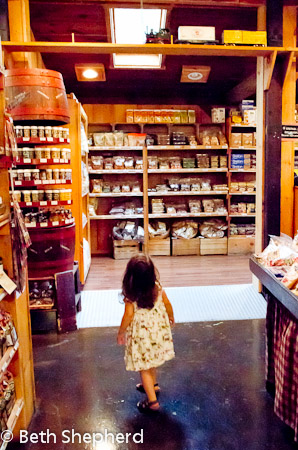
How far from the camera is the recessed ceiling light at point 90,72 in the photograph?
6141 millimetres

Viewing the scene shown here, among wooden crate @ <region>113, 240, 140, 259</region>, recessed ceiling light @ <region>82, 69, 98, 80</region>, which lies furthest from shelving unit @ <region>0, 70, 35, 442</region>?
recessed ceiling light @ <region>82, 69, 98, 80</region>

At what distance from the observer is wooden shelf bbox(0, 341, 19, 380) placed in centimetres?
199

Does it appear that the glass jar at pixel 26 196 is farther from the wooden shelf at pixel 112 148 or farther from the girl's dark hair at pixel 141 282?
the wooden shelf at pixel 112 148

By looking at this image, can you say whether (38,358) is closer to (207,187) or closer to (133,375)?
(133,375)

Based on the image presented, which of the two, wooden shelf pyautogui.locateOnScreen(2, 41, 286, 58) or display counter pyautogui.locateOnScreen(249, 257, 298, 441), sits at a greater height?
wooden shelf pyautogui.locateOnScreen(2, 41, 286, 58)

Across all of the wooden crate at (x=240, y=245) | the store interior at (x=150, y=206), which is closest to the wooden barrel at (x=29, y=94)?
the store interior at (x=150, y=206)

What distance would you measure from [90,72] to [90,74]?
5 cm

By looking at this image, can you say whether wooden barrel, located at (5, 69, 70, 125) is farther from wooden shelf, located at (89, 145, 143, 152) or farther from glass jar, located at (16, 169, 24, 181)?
wooden shelf, located at (89, 145, 143, 152)

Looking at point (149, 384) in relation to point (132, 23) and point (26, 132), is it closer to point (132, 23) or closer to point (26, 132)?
point (26, 132)

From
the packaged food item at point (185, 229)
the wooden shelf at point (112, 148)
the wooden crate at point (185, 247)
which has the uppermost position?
the wooden shelf at point (112, 148)

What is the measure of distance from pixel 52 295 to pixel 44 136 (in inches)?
57.9

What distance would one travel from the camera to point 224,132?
7.09 m

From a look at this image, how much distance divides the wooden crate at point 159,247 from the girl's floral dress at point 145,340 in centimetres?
442

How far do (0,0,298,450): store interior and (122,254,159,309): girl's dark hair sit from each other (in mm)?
620
